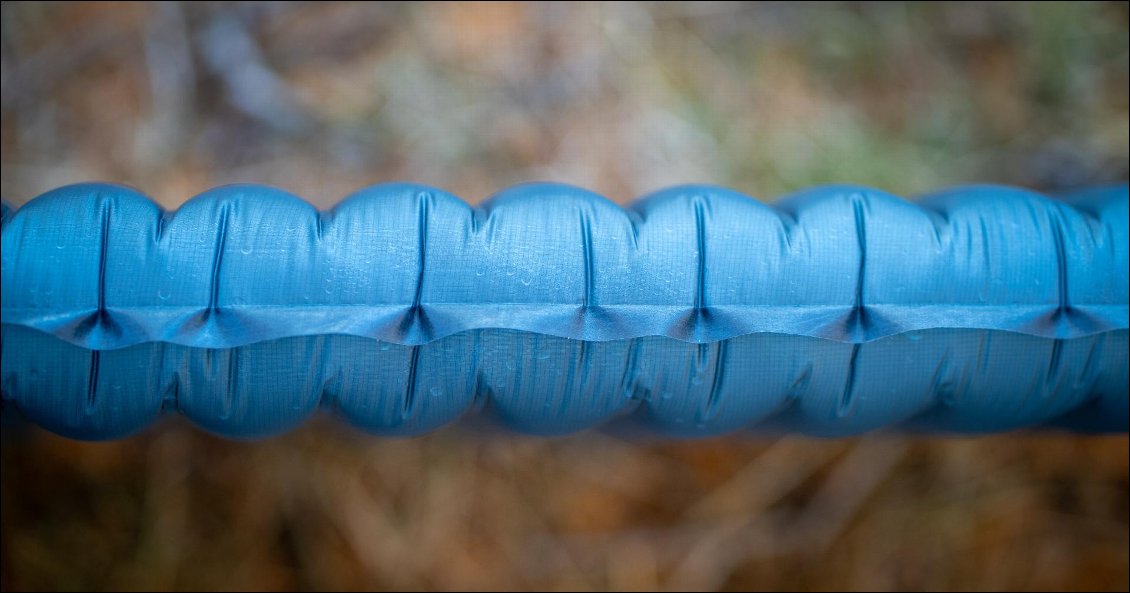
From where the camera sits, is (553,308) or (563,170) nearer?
(553,308)

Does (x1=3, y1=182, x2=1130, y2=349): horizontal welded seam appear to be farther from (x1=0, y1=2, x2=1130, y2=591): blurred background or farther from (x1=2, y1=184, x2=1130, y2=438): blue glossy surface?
(x1=0, y1=2, x2=1130, y2=591): blurred background

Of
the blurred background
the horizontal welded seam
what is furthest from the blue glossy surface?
the blurred background

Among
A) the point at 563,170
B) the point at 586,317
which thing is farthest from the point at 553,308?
the point at 563,170

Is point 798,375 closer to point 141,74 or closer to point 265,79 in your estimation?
point 265,79

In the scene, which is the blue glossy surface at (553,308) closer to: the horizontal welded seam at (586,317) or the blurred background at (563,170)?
the horizontal welded seam at (586,317)

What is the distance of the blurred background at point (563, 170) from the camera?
113 cm

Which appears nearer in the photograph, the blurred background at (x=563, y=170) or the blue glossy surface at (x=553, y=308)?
the blue glossy surface at (x=553, y=308)

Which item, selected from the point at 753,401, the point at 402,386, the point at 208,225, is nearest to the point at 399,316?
the point at 402,386

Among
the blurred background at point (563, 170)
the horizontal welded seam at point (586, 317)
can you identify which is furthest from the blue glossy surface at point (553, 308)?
the blurred background at point (563, 170)

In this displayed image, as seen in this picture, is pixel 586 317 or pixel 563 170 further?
pixel 563 170

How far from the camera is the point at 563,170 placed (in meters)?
1.18

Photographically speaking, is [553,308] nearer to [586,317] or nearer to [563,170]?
[586,317]

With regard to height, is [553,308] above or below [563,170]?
below

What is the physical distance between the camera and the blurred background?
1132 mm
